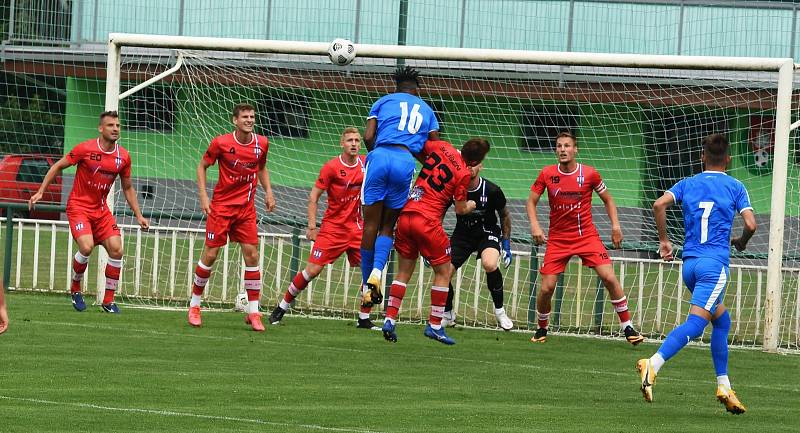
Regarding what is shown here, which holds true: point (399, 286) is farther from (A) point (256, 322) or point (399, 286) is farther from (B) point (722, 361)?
(B) point (722, 361)

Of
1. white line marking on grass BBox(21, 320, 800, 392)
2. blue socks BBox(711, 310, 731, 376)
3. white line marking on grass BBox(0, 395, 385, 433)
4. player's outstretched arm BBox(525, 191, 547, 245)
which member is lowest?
white line marking on grass BBox(21, 320, 800, 392)

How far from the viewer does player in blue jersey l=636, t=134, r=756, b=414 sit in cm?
890

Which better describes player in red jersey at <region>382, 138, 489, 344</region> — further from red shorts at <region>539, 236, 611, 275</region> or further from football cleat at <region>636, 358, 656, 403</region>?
football cleat at <region>636, 358, 656, 403</region>

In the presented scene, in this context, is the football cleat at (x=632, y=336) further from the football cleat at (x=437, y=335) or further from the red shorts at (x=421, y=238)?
the red shorts at (x=421, y=238)

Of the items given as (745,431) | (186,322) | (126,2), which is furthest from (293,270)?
(126,2)

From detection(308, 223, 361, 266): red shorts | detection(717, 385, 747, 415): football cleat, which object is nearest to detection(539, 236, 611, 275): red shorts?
detection(308, 223, 361, 266): red shorts

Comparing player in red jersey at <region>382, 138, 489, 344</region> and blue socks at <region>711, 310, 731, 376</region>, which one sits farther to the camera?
player in red jersey at <region>382, 138, 489, 344</region>

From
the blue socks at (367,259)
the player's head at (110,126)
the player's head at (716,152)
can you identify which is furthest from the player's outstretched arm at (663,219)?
the player's head at (110,126)

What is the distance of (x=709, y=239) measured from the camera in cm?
902

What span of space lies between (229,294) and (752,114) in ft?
22.4

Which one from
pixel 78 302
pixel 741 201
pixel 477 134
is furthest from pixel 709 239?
pixel 477 134

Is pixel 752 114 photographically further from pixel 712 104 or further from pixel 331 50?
pixel 331 50

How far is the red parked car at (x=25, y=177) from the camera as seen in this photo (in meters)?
23.3

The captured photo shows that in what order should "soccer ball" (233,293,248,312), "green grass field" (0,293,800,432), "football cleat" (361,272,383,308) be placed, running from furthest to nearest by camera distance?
"soccer ball" (233,293,248,312)
"football cleat" (361,272,383,308)
"green grass field" (0,293,800,432)
